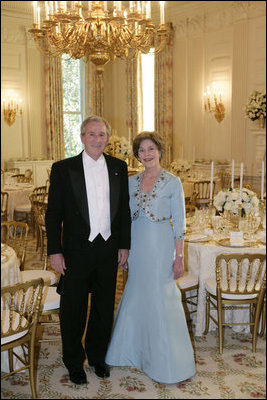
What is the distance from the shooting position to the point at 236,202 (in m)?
4.02

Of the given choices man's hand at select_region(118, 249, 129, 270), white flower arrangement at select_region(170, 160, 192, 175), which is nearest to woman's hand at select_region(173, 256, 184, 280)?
man's hand at select_region(118, 249, 129, 270)

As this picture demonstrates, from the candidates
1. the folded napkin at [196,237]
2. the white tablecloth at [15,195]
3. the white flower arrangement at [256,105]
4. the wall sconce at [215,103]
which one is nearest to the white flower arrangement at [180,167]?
the white flower arrangement at [256,105]

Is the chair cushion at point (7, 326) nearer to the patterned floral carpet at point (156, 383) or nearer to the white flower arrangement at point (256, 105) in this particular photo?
the patterned floral carpet at point (156, 383)

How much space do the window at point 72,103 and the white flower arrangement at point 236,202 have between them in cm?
775

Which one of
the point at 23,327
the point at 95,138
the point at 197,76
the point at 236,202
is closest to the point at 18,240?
the point at 23,327

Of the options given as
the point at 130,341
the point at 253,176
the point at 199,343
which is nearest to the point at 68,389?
the point at 130,341

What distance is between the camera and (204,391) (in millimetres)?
2918

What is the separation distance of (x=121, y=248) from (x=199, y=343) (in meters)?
1.19

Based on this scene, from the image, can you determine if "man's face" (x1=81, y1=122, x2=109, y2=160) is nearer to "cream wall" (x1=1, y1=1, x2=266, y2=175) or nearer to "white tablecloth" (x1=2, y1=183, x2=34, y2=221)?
"white tablecloth" (x1=2, y1=183, x2=34, y2=221)

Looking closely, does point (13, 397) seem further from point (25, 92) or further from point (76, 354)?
point (25, 92)

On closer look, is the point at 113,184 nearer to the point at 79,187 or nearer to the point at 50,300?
the point at 79,187

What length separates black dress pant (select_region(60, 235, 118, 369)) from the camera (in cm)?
286

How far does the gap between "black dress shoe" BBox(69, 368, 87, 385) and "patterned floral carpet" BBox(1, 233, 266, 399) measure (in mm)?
31

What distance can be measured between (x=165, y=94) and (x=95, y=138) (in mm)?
8265
